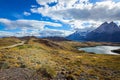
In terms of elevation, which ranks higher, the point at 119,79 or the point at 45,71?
the point at 45,71

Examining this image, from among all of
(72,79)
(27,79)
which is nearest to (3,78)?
(27,79)

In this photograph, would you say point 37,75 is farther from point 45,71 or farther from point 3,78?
point 3,78

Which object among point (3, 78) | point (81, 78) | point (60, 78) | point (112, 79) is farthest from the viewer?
point (112, 79)

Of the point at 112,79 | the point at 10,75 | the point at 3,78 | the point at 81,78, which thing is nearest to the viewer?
the point at 3,78

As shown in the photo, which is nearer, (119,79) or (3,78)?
(3,78)

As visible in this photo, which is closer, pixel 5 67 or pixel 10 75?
pixel 10 75

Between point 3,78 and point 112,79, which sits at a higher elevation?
point 3,78

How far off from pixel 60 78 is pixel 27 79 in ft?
19.1

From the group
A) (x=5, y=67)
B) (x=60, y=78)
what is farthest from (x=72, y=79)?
(x=5, y=67)

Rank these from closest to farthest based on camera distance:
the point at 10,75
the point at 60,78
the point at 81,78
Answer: the point at 10,75
the point at 60,78
the point at 81,78

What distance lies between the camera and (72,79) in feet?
90.5

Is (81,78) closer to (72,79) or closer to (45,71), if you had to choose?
(72,79)

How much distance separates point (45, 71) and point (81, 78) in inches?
278

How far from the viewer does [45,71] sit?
27156mm
